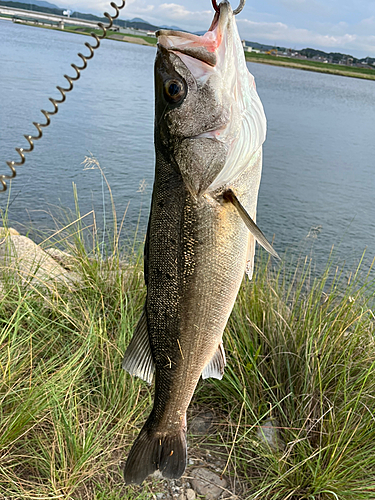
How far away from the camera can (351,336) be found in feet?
12.2

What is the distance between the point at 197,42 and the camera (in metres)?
1.70

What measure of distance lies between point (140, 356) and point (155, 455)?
1.55ft

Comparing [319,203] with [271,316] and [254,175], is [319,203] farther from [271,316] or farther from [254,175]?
[254,175]

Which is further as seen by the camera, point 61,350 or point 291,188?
point 291,188

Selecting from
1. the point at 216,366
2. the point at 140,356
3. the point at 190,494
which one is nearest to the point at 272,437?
the point at 190,494

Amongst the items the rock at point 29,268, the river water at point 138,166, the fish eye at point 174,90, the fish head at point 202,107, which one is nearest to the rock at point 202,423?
the rock at point 29,268

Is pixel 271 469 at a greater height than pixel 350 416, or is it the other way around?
pixel 350 416

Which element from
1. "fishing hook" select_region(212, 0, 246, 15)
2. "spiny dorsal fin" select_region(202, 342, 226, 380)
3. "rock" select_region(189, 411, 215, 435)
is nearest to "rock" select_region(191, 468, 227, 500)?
"rock" select_region(189, 411, 215, 435)

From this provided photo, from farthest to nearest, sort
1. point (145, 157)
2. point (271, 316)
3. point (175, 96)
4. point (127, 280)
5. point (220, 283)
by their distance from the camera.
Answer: point (145, 157)
point (127, 280)
point (271, 316)
point (220, 283)
point (175, 96)

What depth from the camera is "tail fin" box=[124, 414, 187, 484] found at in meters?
2.01

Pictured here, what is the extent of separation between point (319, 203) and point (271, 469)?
10.0 meters

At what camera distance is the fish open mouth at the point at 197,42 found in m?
1.67

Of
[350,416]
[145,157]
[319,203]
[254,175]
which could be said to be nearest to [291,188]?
[319,203]

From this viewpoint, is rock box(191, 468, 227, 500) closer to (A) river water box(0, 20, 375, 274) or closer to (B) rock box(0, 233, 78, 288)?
(B) rock box(0, 233, 78, 288)
